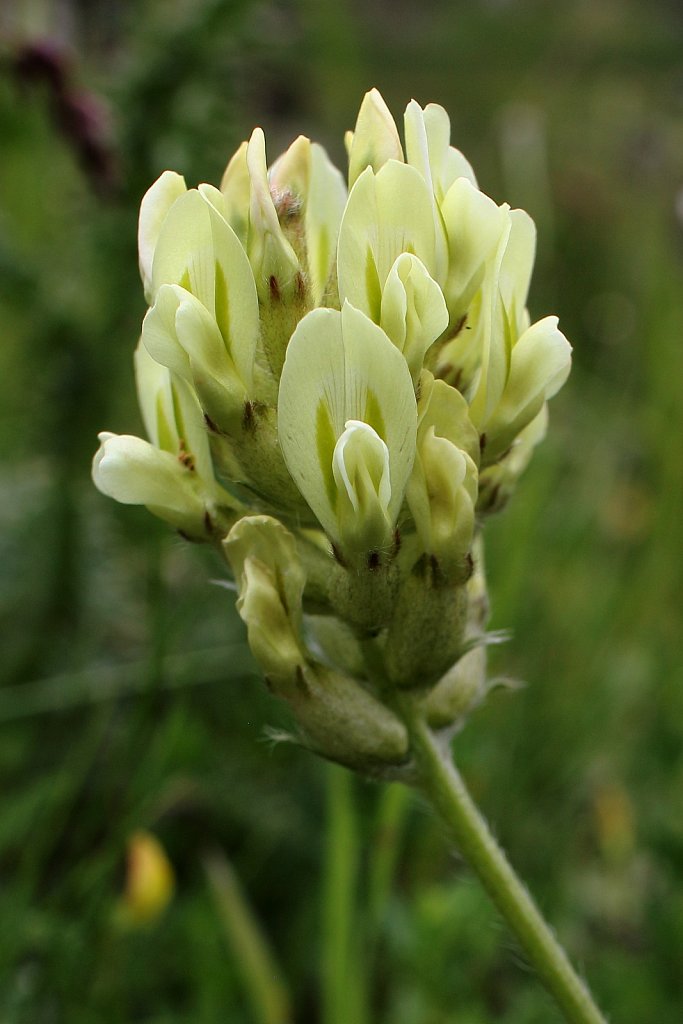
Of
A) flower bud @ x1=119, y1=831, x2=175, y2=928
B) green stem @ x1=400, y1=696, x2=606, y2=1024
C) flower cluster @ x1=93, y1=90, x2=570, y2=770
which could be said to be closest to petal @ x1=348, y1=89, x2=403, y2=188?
flower cluster @ x1=93, y1=90, x2=570, y2=770

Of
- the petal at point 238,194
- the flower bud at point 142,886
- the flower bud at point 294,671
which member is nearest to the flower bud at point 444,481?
the flower bud at point 294,671

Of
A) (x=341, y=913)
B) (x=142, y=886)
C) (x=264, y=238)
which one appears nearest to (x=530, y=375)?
(x=264, y=238)

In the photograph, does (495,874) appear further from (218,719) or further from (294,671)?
(218,719)

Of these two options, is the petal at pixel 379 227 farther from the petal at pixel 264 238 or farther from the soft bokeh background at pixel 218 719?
the soft bokeh background at pixel 218 719

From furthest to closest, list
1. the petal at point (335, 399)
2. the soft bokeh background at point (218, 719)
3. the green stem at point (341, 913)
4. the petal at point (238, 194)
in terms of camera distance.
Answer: the soft bokeh background at point (218, 719), the green stem at point (341, 913), the petal at point (238, 194), the petal at point (335, 399)

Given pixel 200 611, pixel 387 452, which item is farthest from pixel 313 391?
pixel 200 611

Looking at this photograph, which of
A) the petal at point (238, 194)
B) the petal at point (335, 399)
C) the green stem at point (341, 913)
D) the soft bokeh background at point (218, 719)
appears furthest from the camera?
the soft bokeh background at point (218, 719)
